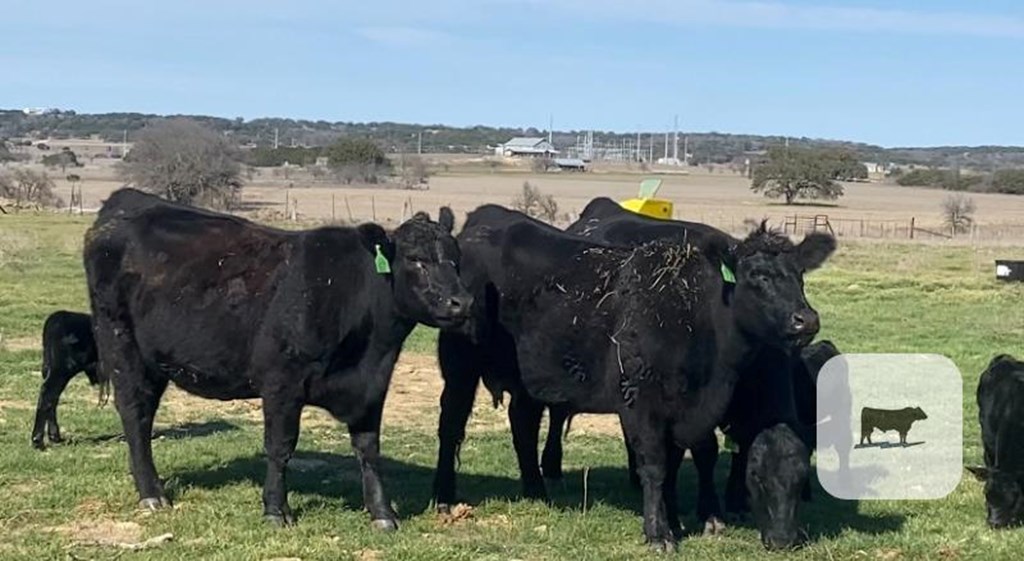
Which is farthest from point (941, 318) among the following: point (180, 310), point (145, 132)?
point (145, 132)

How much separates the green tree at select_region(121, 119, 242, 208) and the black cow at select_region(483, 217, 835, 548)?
163 ft

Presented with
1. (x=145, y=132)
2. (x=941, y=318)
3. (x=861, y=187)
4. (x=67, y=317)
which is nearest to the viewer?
(x=67, y=317)

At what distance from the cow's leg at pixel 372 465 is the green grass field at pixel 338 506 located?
139mm

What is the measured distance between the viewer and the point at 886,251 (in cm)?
4203

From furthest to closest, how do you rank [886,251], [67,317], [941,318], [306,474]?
[886,251] → [941,318] → [67,317] → [306,474]

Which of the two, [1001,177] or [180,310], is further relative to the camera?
[1001,177]

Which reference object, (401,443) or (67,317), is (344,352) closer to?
(401,443)

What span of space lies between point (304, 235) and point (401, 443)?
351cm

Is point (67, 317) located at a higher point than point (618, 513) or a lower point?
higher

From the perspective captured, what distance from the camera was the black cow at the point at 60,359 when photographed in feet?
37.5

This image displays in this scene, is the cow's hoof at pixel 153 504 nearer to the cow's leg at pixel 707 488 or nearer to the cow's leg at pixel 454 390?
the cow's leg at pixel 454 390

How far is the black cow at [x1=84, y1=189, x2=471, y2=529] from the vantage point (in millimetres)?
8977

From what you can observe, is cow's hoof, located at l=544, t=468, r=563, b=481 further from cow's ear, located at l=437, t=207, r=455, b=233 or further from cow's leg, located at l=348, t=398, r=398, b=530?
cow's ear, located at l=437, t=207, r=455, b=233

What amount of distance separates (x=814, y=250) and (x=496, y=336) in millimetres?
2509
